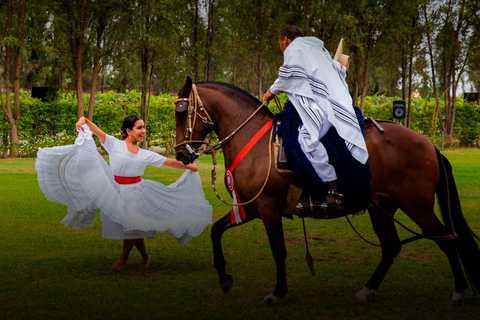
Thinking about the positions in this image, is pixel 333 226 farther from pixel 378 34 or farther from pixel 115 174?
pixel 378 34

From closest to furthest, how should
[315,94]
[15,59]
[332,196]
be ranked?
1. [332,196]
2. [315,94]
3. [15,59]

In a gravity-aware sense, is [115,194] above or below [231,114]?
below

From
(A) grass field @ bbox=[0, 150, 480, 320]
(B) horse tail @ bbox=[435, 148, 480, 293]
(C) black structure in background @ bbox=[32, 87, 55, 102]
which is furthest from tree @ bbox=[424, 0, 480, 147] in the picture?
(B) horse tail @ bbox=[435, 148, 480, 293]

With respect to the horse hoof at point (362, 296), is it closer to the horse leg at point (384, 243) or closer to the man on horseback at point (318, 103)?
the horse leg at point (384, 243)

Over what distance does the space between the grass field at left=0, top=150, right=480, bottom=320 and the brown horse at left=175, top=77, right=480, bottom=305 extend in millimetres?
302

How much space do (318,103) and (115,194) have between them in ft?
8.51

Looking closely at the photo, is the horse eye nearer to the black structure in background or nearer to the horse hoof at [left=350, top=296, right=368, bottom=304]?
the horse hoof at [left=350, top=296, right=368, bottom=304]

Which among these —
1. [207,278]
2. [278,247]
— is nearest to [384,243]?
[278,247]

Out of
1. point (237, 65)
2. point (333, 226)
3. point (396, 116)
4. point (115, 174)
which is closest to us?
point (115, 174)

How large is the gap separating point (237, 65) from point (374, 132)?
128 feet

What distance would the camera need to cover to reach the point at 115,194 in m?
7.07

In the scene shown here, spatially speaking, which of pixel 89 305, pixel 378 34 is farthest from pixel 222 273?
pixel 378 34

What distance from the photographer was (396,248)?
659 centimetres

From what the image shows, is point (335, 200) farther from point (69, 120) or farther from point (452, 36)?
point (452, 36)
